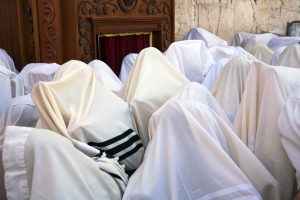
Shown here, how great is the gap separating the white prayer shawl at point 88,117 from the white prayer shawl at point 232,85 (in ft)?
2.60

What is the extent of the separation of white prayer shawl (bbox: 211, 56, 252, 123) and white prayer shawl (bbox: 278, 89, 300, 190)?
0.76 metres

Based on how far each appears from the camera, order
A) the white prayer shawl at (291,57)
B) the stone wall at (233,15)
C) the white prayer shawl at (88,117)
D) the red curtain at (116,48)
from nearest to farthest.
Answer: the white prayer shawl at (88,117)
the white prayer shawl at (291,57)
the red curtain at (116,48)
the stone wall at (233,15)

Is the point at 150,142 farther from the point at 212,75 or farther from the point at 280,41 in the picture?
the point at 280,41

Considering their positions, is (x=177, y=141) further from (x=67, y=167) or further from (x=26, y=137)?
(x=26, y=137)

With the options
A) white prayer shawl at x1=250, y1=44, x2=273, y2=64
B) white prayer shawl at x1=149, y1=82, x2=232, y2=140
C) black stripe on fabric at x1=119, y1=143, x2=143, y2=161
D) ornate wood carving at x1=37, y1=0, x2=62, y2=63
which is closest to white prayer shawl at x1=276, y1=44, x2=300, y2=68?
white prayer shawl at x1=250, y1=44, x2=273, y2=64

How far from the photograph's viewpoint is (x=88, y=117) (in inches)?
71.6

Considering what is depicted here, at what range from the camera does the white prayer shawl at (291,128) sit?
61.2 inches

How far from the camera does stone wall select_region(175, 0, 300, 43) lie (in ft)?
23.7

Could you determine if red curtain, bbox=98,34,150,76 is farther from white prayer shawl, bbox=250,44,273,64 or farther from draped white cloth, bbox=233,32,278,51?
draped white cloth, bbox=233,32,278,51

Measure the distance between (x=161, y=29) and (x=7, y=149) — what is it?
5.19 m

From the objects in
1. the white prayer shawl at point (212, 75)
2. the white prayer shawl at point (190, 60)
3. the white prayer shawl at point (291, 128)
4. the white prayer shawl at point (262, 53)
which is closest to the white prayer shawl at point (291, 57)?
the white prayer shawl at point (212, 75)

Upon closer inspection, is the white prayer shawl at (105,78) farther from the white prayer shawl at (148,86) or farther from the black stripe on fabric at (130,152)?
the black stripe on fabric at (130,152)

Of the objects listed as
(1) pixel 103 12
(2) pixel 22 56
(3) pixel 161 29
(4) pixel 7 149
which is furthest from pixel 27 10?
(4) pixel 7 149

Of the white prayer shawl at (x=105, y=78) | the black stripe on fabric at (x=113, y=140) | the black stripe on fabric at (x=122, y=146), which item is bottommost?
the black stripe on fabric at (x=122, y=146)
